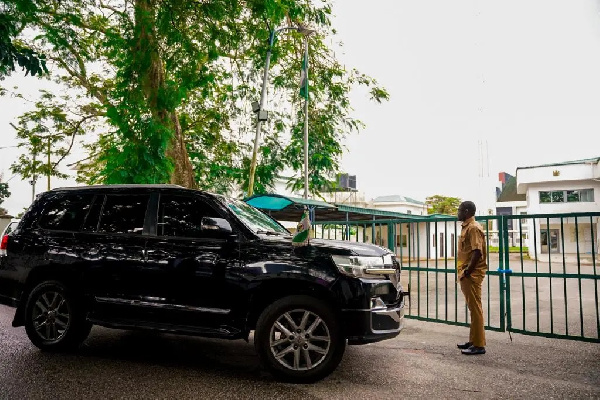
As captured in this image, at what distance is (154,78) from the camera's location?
10875mm

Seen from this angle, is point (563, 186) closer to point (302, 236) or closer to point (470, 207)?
point (470, 207)

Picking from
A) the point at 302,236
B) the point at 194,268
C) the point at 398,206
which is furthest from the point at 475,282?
the point at 398,206

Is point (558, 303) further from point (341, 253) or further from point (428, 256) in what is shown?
point (341, 253)

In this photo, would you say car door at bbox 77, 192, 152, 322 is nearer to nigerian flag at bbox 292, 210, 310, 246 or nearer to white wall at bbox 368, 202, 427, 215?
nigerian flag at bbox 292, 210, 310, 246

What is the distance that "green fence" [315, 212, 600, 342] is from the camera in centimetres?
625

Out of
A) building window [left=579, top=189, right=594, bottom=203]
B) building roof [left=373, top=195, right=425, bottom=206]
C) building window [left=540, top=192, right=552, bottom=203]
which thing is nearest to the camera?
building window [left=579, top=189, right=594, bottom=203]

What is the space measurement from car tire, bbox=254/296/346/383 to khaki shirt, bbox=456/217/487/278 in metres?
2.29

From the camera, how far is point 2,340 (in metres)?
6.06

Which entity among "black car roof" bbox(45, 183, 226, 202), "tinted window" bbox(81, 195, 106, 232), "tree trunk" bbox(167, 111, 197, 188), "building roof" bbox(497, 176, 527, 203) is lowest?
"tinted window" bbox(81, 195, 106, 232)

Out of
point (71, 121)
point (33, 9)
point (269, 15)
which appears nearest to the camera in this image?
point (33, 9)

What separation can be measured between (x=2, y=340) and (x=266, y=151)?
9.67m

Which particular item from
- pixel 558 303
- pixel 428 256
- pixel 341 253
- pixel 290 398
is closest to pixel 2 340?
pixel 290 398

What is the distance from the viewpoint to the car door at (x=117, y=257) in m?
5.02

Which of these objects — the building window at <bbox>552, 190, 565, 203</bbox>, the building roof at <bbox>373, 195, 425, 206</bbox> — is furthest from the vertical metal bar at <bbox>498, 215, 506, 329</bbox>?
the building roof at <bbox>373, 195, 425, 206</bbox>
